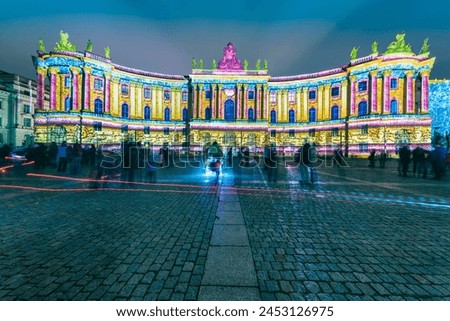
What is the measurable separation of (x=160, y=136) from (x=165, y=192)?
42.5 m

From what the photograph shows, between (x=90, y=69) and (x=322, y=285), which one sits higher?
(x=90, y=69)

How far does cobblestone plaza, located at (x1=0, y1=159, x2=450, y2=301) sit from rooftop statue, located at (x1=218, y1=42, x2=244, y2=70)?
46144 millimetres

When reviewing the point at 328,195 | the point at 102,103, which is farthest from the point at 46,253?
the point at 102,103

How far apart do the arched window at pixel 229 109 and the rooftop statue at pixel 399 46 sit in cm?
2770

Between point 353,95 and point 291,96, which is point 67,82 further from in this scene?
point 353,95

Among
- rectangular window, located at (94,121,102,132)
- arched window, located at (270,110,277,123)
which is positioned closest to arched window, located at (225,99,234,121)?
arched window, located at (270,110,277,123)

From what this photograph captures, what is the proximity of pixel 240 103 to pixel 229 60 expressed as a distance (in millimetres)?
9442

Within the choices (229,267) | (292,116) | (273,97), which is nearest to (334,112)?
(292,116)

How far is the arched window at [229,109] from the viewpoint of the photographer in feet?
158

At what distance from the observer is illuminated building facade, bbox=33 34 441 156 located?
3872 cm

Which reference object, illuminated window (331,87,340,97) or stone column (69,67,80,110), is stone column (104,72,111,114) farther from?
illuminated window (331,87,340,97)

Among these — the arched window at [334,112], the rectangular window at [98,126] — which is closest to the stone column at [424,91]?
the arched window at [334,112]

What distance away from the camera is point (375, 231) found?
4660 mm

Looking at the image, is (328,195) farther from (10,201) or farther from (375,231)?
(10,201)
